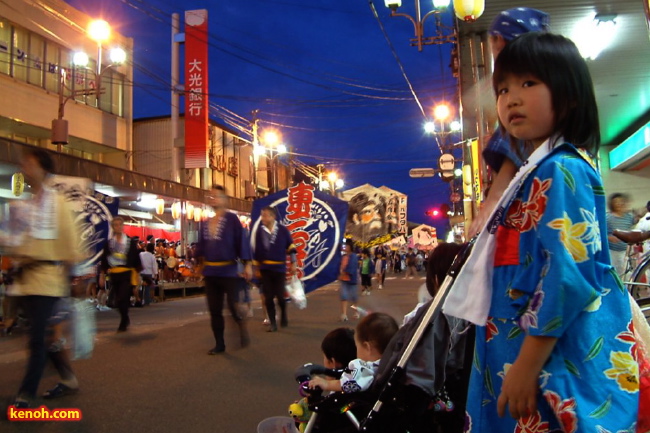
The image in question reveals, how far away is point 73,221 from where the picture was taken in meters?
4.38

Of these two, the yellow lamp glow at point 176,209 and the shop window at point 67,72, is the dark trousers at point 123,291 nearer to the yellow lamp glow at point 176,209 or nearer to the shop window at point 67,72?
the yellow lamp glow at point 176,209

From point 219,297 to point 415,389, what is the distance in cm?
472

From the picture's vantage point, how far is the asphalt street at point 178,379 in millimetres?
4121

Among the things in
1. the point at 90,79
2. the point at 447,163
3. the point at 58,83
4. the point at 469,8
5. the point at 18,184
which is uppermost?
the point at 90,79

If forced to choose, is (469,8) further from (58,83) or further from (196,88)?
(58,83)

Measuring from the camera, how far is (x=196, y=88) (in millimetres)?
25328

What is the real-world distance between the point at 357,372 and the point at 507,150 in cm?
140

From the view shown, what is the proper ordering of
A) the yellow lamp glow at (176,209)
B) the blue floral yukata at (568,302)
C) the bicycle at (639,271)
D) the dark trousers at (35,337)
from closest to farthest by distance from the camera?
the blue floral yukata at (568,302) < the dark trousers at (35,337) < the bicycle at (639,271) < the yellow lamp glow at (176,209)

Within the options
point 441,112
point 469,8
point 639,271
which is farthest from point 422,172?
point 639,271

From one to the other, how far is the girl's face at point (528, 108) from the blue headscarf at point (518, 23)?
27 cm

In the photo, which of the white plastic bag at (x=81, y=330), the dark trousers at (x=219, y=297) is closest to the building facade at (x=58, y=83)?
the dark trousers at (x=219, y=297)

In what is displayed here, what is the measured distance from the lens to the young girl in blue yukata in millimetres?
1337

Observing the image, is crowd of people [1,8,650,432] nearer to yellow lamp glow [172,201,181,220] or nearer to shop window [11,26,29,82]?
yellow lamp glow [172,201,181,220]

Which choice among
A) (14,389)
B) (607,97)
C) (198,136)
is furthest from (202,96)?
(14,389)
